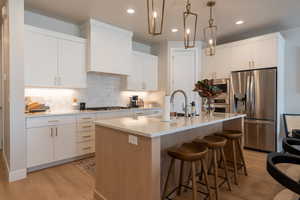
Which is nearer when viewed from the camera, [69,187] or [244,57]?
[69,187]

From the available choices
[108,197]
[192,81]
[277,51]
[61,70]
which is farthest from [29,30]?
[277,51]

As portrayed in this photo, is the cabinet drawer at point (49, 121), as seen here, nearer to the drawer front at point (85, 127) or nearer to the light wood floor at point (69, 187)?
the drawer front at point (85, 127)

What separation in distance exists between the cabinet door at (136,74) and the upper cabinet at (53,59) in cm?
124

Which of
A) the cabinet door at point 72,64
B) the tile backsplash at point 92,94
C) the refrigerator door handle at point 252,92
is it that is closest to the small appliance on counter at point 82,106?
Result: the tile backsplash at point 92,94

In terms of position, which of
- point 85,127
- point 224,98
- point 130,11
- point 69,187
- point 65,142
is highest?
point 130,11

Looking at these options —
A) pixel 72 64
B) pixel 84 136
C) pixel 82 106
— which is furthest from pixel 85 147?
pixel 72 64

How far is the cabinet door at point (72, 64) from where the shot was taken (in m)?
3.32

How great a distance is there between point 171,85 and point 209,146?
3029 mm

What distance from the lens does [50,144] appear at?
2951 millimetres

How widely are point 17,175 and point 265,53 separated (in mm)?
4957

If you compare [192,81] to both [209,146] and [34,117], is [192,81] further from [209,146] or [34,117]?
[34,117]

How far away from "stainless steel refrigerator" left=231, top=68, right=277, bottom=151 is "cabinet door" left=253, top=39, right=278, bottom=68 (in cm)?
14

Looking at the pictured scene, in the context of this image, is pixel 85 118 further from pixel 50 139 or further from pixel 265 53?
pixel 265 53

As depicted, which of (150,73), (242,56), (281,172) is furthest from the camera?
(150,73)
